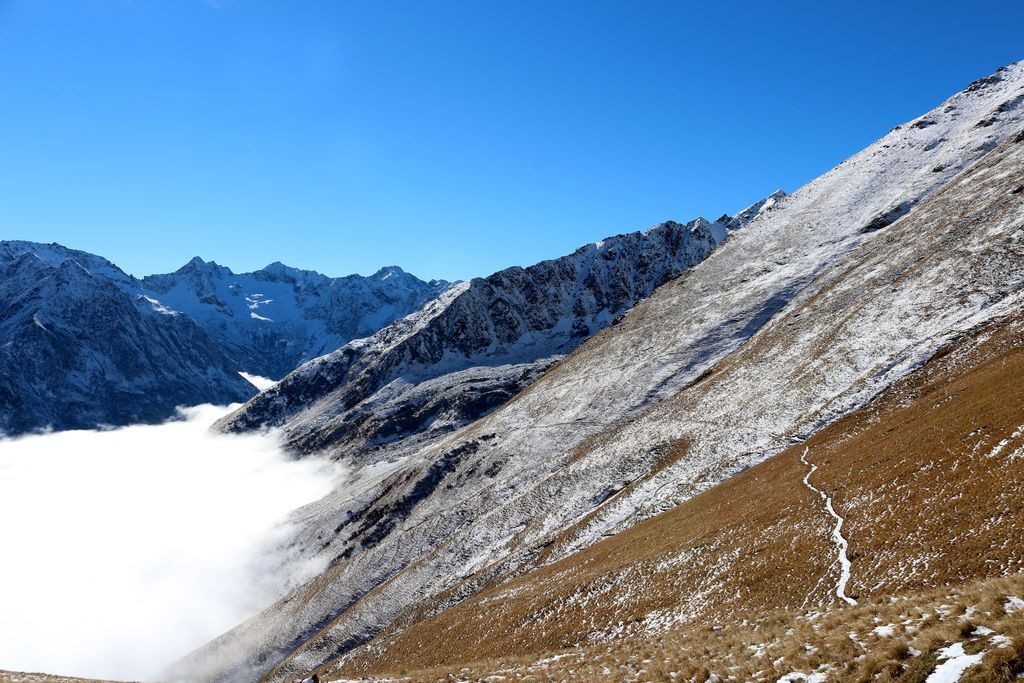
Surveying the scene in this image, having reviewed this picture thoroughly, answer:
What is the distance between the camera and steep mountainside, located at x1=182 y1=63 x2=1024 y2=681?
56.1 metres

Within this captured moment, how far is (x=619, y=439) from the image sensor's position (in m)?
72.9

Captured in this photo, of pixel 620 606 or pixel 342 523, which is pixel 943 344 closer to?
pixel 620 606

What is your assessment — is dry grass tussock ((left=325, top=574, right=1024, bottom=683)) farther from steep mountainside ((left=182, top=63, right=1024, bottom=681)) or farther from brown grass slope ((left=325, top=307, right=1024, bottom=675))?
steep mountainside ((left=182, top=63, right=1024, bottom=681))

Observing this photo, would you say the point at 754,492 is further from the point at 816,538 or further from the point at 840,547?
the point at 840,547

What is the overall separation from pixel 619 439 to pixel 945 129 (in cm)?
11999

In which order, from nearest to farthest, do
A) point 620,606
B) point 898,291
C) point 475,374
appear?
point 620,606, point 898,291, point 475,374

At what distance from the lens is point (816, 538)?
95.6 ft

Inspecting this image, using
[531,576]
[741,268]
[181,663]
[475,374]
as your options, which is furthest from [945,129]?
[181,663]

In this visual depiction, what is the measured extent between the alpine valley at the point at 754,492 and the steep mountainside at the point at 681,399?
17.6 inches

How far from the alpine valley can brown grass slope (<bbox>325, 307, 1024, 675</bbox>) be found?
0.62ft

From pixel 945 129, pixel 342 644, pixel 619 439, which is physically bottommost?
pixel 342 644

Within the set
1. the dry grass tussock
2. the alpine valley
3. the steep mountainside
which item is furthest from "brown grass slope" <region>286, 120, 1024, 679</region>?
the dry grass tussock

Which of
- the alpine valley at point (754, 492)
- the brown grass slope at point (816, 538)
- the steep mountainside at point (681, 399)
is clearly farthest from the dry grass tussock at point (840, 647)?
the steep mountainside at point (681, 399)

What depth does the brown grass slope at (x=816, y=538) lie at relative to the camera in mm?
23172
